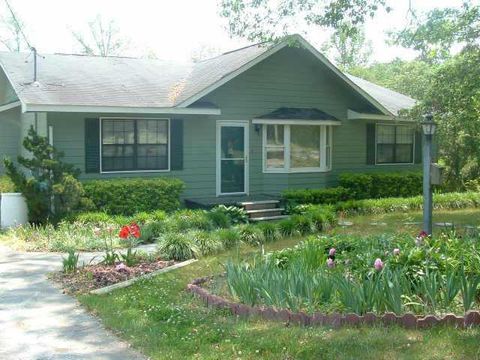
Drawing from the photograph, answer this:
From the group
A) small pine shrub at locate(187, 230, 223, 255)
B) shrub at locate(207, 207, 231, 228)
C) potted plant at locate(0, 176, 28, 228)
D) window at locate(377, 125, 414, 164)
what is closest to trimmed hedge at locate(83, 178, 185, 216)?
potted plant at locate(0, 176, 28, 228)

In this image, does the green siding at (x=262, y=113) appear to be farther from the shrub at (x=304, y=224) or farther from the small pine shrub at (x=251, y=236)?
the small pine shrub at (x=251, y=236)

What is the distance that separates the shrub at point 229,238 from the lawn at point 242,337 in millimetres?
3618

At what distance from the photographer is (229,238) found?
10625 millimetres

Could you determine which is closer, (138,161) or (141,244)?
(141,244)

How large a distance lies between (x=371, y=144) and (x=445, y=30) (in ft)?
19.0

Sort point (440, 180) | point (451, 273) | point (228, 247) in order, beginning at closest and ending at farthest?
point (451, 273), point (440, 180), point (228, 247)

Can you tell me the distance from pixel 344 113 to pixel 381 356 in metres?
14.1

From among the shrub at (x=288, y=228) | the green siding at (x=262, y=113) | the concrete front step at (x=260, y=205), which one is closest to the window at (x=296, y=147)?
the green siding at (x=262, y=113)

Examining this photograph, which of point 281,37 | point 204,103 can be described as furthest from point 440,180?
point 204,103

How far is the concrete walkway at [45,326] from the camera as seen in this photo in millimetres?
5273

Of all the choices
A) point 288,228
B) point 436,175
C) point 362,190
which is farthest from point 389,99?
point 436,175

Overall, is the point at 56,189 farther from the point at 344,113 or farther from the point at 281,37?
the point at 344,113

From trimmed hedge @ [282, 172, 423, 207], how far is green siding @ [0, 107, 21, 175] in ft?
26.1

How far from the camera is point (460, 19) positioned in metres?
13.8
